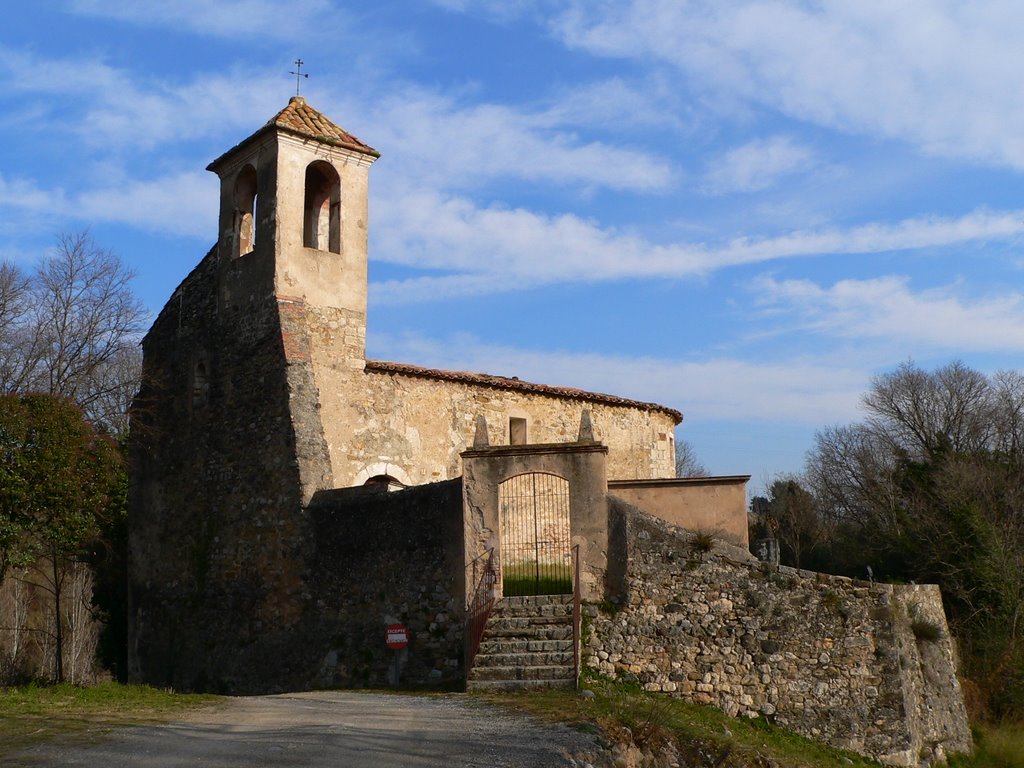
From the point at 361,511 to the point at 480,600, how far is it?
288 centimetres

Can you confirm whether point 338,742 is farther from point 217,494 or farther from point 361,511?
point 217,494

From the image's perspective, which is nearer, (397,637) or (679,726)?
(679,726)

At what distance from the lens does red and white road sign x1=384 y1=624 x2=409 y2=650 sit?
15664mm

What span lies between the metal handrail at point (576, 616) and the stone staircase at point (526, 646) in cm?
8

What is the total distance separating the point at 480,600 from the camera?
1510 centimetres

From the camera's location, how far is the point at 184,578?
20391 millimetres

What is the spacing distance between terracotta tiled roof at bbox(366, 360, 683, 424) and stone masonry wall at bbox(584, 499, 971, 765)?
20.9 ft

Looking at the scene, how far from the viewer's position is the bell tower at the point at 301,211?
63.7 ft

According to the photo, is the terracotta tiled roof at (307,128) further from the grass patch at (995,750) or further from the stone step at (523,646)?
the grass patch at (995,750)

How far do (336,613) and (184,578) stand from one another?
5055mm

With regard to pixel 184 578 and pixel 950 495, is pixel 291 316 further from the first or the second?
pixel 950 495

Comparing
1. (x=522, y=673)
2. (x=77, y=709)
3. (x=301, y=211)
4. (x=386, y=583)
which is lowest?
(x=77, y=709)

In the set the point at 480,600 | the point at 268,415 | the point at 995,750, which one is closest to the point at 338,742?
the point at 480,600

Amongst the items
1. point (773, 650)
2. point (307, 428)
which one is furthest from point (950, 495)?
point (307, 428)
